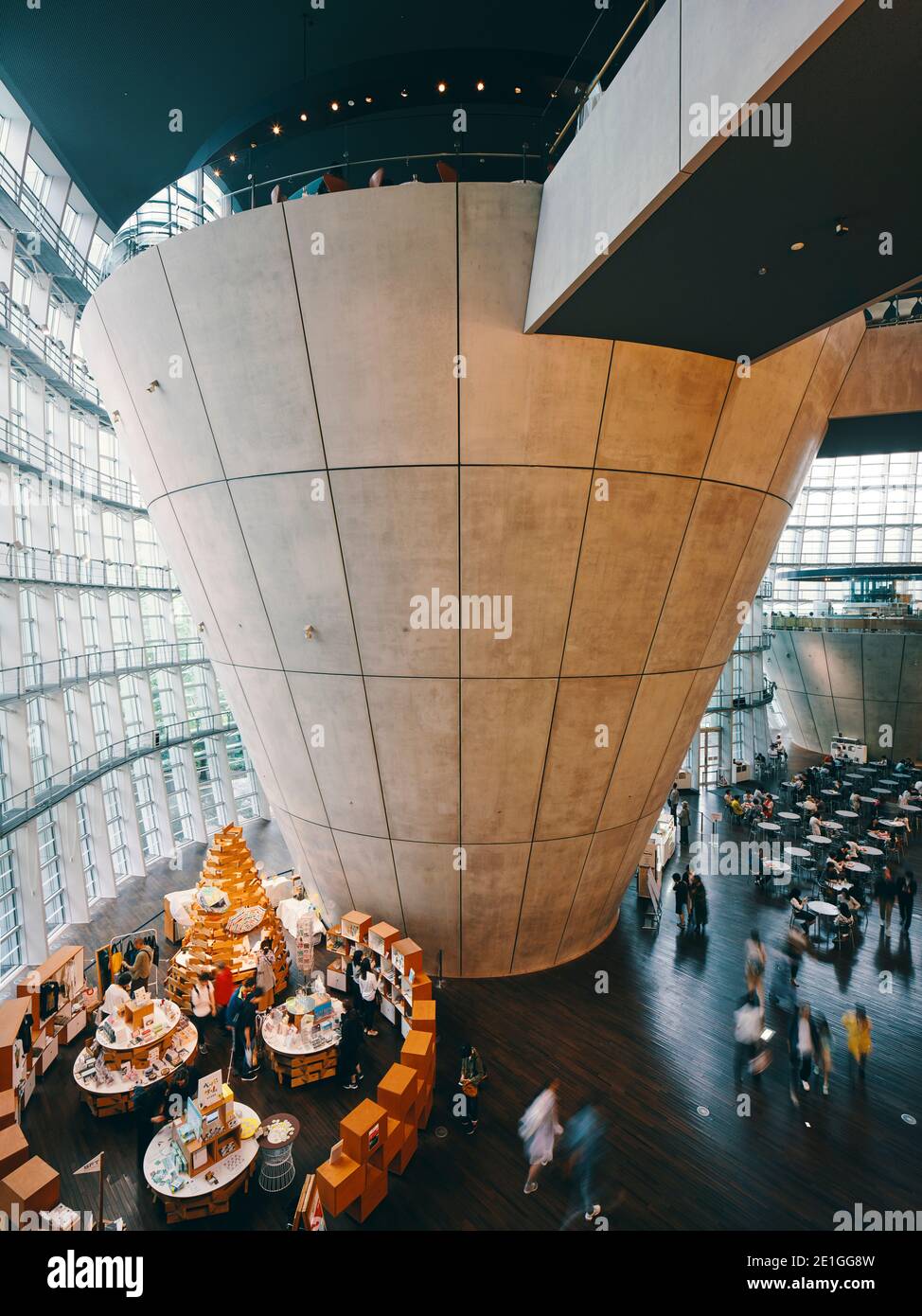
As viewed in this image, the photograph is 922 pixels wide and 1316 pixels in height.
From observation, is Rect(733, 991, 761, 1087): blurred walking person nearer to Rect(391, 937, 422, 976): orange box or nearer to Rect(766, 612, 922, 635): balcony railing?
Rect(391, 937, 422, 976): orange box

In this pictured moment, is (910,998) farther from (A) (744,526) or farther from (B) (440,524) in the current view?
(B) (440,524)

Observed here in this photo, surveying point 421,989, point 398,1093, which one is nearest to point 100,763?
point 421,989

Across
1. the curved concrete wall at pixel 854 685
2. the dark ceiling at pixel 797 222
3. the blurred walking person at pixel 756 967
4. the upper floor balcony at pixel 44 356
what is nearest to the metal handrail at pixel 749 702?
the curved concrete wall at pixel 854 685

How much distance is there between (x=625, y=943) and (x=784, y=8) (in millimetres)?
13876

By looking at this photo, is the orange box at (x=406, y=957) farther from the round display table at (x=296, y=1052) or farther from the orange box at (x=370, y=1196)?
the orange box at (x=370, y=1196)

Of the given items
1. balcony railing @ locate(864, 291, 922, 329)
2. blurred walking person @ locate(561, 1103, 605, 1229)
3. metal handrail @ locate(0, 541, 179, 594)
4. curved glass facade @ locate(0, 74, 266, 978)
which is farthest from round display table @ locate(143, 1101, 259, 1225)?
balcony railing @ locate(864, 291, 922, 329)

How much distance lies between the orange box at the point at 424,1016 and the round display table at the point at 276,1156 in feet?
6.56

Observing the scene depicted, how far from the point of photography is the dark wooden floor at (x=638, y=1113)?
6609mm

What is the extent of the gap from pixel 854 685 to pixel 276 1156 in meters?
32.9

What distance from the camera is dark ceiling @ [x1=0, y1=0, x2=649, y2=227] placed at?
35.1 ft

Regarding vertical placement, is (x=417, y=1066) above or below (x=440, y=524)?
below

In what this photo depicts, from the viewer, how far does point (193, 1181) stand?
6.58m

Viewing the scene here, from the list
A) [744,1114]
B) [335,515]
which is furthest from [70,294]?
[744,1114]

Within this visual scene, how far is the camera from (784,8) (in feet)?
10.00
